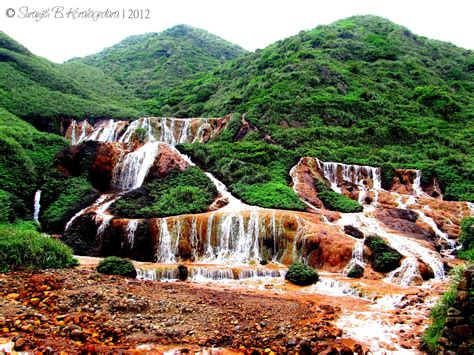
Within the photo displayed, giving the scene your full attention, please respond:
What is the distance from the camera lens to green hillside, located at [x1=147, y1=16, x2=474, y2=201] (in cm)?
4166

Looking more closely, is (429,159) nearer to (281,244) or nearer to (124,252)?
(281,244)

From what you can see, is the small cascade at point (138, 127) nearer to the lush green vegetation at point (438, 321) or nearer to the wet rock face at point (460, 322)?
the lush green vegetation at point (438, 321)

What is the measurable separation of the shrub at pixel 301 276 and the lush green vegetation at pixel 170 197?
33.7 ft

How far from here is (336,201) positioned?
3052 cm

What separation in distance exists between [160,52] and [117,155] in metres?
78.6

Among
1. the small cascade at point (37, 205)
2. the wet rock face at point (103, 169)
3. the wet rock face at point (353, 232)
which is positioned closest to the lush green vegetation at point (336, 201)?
the wet rock face at point (353, 232)

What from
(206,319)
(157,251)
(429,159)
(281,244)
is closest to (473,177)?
(429,159)

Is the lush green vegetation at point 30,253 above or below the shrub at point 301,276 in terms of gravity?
above

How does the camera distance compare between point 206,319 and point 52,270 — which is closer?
point 206,319

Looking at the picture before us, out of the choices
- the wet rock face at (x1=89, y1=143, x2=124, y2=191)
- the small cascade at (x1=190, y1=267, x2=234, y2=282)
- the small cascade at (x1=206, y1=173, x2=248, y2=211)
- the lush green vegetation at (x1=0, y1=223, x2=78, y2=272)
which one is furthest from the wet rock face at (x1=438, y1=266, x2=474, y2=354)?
the wet rock face at (x1=89, y1=143, x2=124, y2=191)

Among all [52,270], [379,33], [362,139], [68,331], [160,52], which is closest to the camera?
Answer: [68,331]

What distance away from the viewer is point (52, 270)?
13797mm

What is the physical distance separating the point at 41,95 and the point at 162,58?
53577mm

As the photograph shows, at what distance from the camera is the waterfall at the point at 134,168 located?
110 ft
